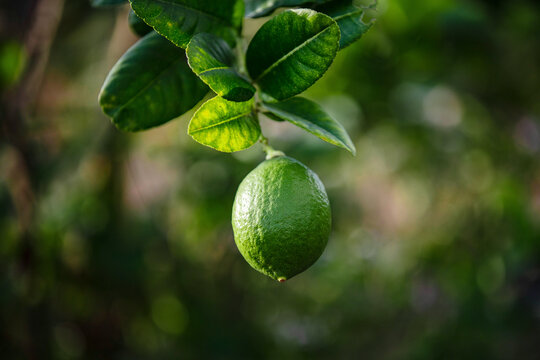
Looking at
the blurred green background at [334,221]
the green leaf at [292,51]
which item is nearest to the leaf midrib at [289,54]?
the green leaf at [292,51]

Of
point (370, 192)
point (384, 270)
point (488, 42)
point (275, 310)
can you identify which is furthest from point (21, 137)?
point (370, 192)

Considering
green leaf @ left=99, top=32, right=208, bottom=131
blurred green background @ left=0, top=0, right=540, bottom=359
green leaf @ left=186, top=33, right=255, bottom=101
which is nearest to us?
green leaf @ left=186, top=33, right=255, bottom=101

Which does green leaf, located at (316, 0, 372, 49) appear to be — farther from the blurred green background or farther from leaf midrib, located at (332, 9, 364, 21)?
the blurred green background

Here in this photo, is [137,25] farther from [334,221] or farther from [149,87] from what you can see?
[334,221]

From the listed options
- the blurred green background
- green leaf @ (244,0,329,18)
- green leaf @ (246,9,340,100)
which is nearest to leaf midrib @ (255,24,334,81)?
green leaf @ (246,9,340,100)

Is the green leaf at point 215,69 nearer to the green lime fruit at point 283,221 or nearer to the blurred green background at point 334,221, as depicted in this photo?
the green lime fruit at point 283,221

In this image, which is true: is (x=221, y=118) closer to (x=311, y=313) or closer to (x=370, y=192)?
(x=311, y=313)
